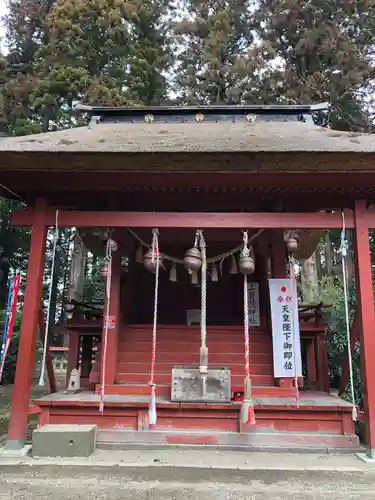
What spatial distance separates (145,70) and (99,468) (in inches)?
639

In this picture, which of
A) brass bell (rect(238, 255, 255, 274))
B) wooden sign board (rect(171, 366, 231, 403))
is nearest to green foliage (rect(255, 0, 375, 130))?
brass bell (rect(238, 255, 255, 274))

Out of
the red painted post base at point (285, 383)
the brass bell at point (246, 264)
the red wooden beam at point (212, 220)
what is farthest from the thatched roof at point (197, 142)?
the red painted post base at point (285, 383)

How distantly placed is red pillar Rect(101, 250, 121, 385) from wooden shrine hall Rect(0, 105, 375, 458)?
0.02 meters

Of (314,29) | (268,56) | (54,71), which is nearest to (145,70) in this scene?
(54,71)

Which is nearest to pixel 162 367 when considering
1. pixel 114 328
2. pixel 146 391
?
pixel 146 391

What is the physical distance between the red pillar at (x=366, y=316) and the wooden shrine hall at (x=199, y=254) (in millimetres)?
14

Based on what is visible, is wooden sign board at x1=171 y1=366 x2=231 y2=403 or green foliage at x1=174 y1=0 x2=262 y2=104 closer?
wooden sign board at x1=171 y1=366 x2=231 y2=403

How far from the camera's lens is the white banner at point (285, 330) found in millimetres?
5941

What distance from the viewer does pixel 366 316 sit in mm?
5137

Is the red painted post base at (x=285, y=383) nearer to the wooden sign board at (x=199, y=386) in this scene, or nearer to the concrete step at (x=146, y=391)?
the concrete step at (x=146, y=391)

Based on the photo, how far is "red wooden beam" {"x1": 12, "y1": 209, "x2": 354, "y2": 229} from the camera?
529 cm

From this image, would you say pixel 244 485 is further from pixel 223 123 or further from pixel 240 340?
pixel 223 123

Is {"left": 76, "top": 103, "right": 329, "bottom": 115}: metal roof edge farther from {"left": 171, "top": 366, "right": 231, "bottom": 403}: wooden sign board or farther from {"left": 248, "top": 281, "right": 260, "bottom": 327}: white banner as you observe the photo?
{"left": 171, "top": 366, "right": 231, "bottom": 403}: wooden sign board

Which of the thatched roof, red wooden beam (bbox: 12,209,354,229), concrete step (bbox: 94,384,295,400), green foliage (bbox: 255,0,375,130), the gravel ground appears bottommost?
the gravel ground
